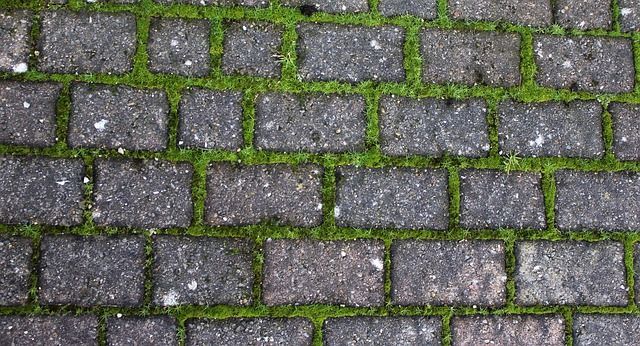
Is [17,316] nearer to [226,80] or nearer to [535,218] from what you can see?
[226,80]

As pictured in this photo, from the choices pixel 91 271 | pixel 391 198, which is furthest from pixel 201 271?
pixel 391 198

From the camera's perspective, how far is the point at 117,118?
311 centimetres

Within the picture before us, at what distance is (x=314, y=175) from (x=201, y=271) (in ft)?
2.32

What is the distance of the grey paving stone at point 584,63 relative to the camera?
3328mm

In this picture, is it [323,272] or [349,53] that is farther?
[349,53]

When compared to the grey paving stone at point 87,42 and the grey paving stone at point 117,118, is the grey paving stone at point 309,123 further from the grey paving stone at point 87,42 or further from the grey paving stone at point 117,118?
the grey paving stone at point 87,42

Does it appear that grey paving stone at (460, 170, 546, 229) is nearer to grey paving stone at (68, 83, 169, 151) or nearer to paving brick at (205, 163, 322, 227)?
paving brick at (205, 163, 322, 227)

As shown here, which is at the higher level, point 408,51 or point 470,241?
point 408,51

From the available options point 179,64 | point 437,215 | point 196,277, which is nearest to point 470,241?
point 437,215

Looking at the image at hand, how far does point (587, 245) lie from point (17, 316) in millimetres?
2753

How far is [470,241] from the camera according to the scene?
10.5ft

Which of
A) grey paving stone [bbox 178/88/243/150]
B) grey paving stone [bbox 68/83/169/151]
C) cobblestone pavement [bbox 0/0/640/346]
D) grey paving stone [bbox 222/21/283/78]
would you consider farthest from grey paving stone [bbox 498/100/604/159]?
grey paving stone [bbox 68/83/169/151]

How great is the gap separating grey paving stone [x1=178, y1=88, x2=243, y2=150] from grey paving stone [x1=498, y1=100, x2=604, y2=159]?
1.32 metres

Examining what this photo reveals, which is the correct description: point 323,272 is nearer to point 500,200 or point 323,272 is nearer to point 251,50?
point 500,200
